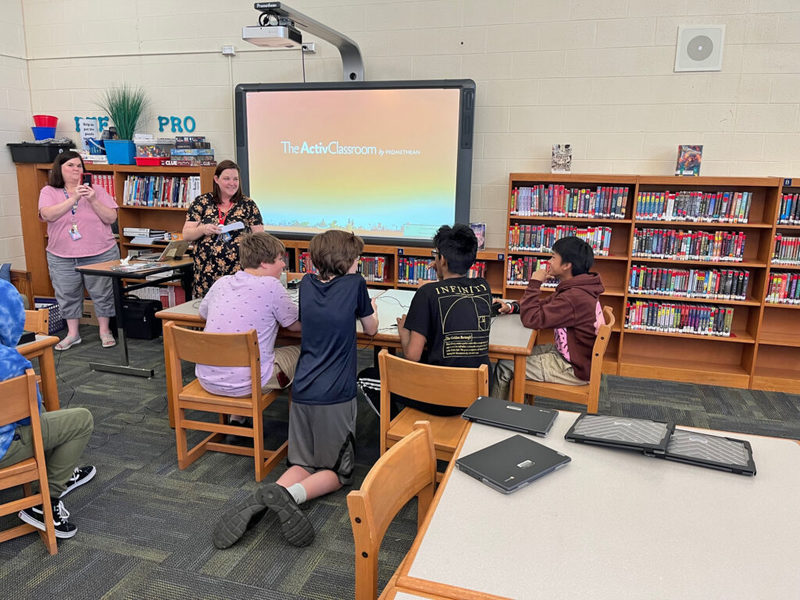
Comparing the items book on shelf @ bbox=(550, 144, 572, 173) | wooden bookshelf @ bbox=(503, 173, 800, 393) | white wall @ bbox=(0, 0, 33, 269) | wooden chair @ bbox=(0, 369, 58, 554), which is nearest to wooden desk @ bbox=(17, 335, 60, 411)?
wooden chair @ bbox=(0, 369, 58, 554)

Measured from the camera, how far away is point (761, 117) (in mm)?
4125

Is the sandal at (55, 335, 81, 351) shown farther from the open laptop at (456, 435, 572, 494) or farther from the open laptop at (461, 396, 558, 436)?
the open laptop at (456, 435, 572, 494)

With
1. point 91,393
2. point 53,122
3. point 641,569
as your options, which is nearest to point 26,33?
point 53,122

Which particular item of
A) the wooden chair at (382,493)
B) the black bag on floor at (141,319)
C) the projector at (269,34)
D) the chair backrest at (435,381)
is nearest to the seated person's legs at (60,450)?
the chair backrest at (435,381)

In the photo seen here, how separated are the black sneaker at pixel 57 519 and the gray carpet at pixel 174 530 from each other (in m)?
0.04

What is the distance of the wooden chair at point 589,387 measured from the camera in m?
2.66

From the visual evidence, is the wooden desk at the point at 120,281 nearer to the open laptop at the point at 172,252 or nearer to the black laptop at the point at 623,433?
the open laptop at the point at 172,252

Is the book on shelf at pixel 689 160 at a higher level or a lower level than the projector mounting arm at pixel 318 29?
lower

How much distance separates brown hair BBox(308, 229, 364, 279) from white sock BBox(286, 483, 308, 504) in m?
0.89

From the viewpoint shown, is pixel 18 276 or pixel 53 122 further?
pixel 53 122

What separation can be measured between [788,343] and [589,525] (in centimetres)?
366

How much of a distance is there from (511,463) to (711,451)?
1.77ft

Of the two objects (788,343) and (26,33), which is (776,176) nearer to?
(788,343)

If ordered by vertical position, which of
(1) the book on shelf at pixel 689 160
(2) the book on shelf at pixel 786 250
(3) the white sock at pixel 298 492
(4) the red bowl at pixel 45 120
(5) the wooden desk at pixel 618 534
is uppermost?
(4) the red bowl at pixel 45 120
